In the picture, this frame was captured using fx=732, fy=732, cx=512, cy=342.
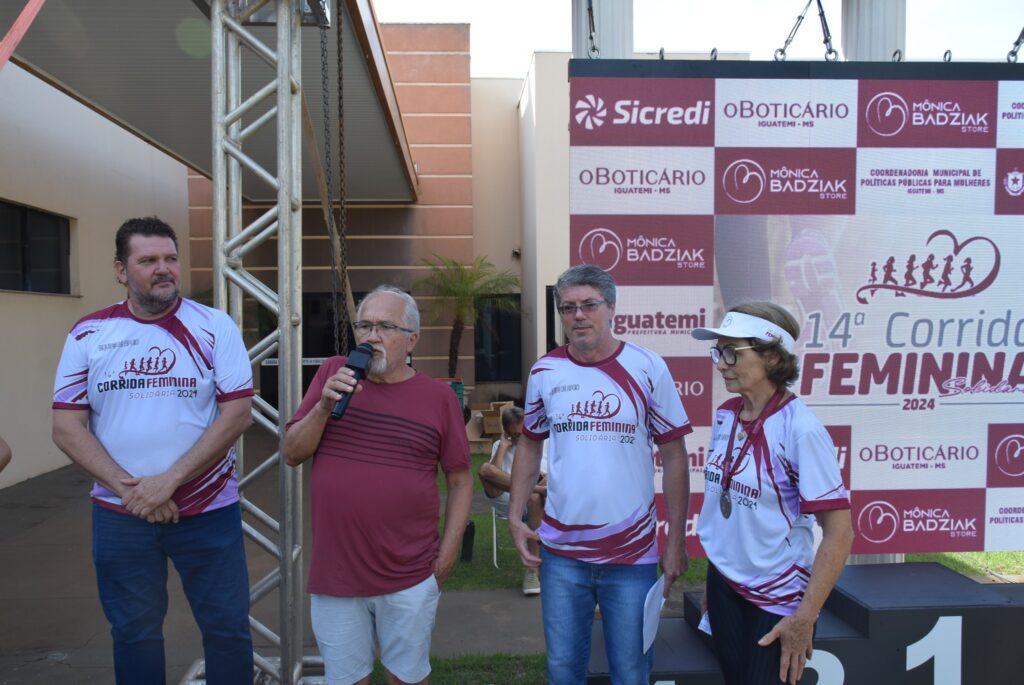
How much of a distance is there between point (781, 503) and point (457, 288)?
34.5ft

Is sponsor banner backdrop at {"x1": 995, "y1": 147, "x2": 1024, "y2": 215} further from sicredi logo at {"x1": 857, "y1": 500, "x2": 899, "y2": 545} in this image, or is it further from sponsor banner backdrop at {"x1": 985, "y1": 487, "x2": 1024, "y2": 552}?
sicredi logo at {"x1": 857, "y1": 500, "x2": 899, "y2": 545}

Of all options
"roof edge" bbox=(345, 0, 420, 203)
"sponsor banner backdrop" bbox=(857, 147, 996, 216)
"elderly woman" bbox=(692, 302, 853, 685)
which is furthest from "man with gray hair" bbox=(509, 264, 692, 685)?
"roof edge" bbox=(345, 0, 420, 203)

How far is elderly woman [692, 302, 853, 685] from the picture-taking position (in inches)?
71.3

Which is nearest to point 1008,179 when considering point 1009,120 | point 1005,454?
point 1009,120

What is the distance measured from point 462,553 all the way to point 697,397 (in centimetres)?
257

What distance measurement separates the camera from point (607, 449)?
7.43 feet

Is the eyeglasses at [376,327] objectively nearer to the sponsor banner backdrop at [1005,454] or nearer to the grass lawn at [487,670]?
the grass lawn at [487,670]

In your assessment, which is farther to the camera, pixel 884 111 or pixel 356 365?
pixel 884 111

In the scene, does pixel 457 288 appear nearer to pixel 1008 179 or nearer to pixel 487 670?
pixel 487 670

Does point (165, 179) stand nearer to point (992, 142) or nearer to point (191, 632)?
point (191, 632)

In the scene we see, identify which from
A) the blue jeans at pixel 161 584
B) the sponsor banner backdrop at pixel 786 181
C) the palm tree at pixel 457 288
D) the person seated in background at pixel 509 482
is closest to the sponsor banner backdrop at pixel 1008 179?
the sponsor banner backdrop at pixel 786 181

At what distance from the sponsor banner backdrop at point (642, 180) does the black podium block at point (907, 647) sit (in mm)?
1787

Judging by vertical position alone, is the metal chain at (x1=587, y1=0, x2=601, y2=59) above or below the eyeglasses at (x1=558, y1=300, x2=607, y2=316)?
above

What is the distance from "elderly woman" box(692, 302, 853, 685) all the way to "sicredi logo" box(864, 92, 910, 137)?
5.98 feet
